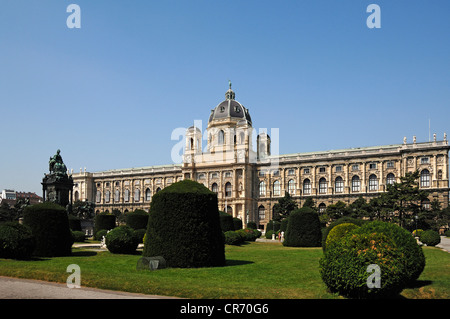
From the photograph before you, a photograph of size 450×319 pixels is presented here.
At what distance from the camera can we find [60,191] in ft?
121

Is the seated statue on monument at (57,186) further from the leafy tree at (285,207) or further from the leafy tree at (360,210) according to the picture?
the leafy tree at (285,207)

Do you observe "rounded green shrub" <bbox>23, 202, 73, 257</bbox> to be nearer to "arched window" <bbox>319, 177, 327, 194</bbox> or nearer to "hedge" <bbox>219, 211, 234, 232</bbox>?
"hedge" <bbox>219, 211, 234, 232</bbox>

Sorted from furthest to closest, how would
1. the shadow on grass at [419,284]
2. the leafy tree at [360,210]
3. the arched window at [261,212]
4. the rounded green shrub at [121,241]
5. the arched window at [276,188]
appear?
the arched window at [261,212], the arched window at [276,188], the leafy tree at [360,210], the rounded green shrub at [121,241], the shadow on grass at [419,284]

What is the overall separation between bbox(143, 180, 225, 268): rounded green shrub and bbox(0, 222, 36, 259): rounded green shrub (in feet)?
19.1

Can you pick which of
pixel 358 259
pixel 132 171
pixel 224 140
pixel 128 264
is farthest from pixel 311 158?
pixel 358 259

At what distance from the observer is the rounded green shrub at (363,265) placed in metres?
11.7

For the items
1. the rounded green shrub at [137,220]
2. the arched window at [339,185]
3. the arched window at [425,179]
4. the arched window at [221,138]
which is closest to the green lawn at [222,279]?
the rounded green shrub at [137,220]

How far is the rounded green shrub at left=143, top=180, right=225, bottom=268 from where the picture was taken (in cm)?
1791

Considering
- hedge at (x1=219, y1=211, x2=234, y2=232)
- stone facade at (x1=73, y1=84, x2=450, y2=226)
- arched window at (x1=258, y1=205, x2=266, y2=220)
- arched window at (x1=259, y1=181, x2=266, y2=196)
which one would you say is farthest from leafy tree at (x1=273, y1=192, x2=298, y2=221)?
hedge at (x1=219, y1=211, x2=234, y2=232)

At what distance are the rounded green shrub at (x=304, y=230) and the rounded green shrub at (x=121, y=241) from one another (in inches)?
512

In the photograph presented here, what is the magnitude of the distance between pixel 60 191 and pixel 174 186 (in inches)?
825

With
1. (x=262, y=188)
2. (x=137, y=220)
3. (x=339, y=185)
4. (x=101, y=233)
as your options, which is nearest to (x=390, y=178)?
(x=339, y=185)

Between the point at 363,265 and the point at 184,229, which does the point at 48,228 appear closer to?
the point at 184,229

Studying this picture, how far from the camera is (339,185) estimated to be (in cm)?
7525
